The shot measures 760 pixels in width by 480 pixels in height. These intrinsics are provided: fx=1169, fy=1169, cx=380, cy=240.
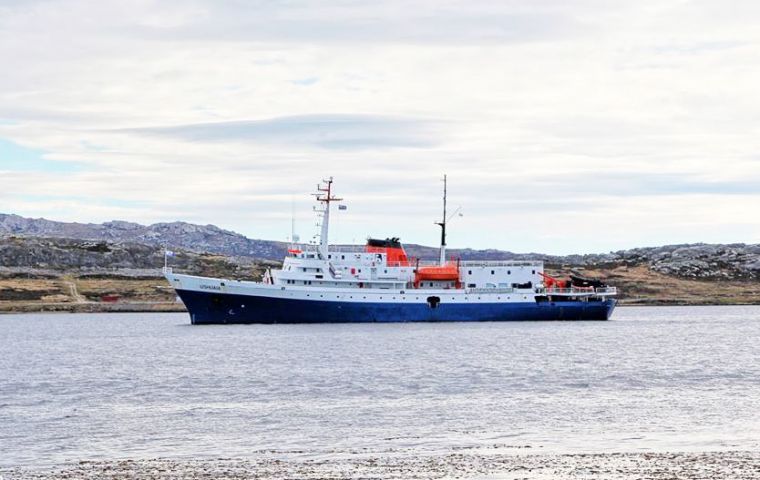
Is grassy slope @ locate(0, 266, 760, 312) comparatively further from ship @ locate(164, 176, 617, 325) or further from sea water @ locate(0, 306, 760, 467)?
sea water @ locate(0, 306, 760, 467)

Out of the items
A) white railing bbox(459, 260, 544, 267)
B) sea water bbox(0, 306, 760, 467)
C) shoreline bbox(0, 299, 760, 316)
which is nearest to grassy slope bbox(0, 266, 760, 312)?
shoreline bbox(0, 299, 760, 316)

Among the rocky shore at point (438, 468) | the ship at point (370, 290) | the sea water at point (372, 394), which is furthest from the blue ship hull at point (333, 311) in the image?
the rocky shore at point (438, 468)

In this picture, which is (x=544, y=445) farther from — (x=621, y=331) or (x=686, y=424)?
(x=621, y=331)

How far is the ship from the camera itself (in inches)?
4016

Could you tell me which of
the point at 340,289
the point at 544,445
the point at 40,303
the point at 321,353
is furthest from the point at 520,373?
the point at 40,303

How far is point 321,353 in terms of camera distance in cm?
7438

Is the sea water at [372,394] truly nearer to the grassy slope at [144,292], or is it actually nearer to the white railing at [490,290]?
the white railing at [490,290]

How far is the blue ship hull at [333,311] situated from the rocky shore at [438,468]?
2721 inches

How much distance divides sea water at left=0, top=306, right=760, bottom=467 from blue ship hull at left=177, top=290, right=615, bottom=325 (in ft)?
24.4

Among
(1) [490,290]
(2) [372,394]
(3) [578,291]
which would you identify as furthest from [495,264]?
(2) [372,394]

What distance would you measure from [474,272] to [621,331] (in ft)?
48.7

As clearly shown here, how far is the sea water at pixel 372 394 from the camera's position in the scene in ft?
119

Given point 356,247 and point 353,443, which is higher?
point 356,247

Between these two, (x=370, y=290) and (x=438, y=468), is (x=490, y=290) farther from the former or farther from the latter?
(x=438, y=468)
